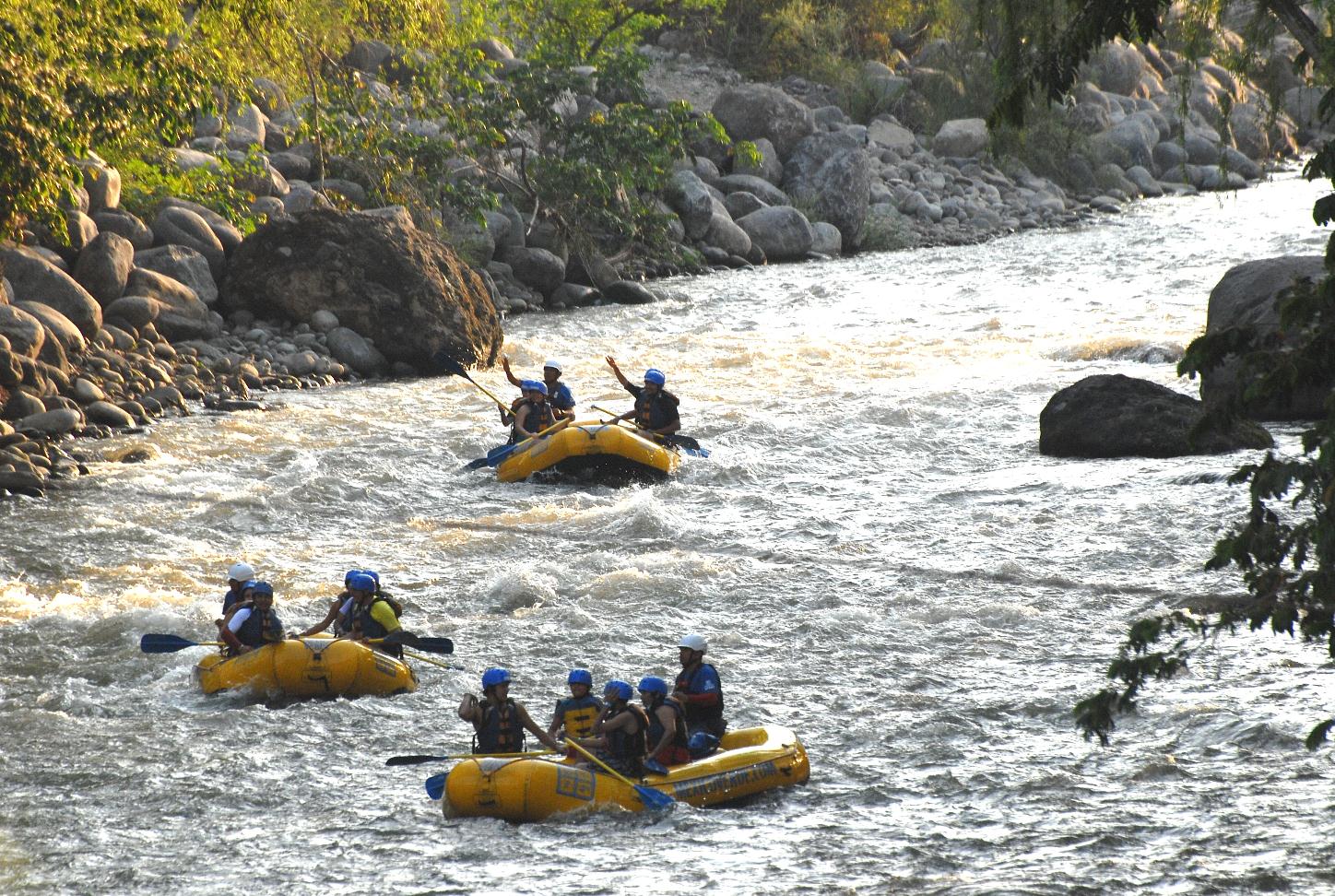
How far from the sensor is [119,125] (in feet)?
46.1

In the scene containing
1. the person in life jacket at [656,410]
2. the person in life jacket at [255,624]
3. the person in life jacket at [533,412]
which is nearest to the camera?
the person in life jacket at [255,624]

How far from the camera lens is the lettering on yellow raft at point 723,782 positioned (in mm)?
7270

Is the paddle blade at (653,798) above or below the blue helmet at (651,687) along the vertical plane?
below

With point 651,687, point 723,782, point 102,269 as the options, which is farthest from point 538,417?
point 723,782

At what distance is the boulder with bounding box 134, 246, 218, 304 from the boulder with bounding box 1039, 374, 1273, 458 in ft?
31.6

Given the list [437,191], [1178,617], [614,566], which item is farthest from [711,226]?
[1178,617]

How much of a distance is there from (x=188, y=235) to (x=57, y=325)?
339cm

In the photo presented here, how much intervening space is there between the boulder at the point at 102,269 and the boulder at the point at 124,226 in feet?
2.62

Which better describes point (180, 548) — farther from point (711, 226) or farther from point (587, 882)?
point (711, 226)

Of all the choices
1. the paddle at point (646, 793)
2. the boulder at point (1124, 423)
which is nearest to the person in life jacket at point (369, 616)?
the paddle at point (646, 793)

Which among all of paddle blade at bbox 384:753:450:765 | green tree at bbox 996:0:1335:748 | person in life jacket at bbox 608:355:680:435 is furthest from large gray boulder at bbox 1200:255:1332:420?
green tree at bbox 996:0:1335:748

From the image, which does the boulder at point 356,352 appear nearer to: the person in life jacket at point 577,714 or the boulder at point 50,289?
the boulder at point 50,289

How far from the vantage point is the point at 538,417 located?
45.4 ft

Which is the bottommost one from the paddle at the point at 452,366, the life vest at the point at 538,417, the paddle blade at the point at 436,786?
the paddle blade at the point at 436,786
